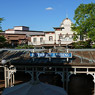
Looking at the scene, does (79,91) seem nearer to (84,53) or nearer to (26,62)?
(84,53)

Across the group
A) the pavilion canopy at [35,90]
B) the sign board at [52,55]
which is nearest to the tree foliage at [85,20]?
the sign board at [52,55]

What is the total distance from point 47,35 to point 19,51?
2584 cm

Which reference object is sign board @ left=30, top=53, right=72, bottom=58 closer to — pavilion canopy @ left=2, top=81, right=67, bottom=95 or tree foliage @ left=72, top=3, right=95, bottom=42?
pavilion canopy @ left=2, top=81, right=67, bottom=95

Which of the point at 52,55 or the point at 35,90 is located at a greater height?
the point at 52,55

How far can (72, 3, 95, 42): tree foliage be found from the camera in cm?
2747

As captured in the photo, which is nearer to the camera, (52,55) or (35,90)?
(35,90)

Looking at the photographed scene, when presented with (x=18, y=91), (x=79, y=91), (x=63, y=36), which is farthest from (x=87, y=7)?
(x=18, y=91)

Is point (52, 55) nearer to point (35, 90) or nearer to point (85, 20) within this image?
point (35, 90)

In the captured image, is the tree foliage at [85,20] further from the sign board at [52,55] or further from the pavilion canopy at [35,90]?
the pavilion canopy at [35,90]

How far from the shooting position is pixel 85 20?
2830cm

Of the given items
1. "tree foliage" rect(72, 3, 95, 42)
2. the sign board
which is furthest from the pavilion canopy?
"tree foliage" rect(72, 3, 95, 42)

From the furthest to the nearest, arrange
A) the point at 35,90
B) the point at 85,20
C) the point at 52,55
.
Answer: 1. the point at 85,20
2. the point at 52,55
3. the point at 35,90

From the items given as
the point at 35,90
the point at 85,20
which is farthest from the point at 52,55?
the point at 85,20

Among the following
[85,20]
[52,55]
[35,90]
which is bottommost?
[35,90]
